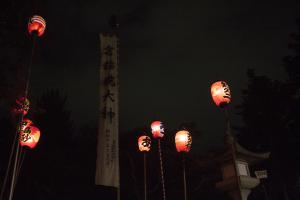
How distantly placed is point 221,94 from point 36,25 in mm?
5690

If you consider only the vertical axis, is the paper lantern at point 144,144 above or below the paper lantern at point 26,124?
above

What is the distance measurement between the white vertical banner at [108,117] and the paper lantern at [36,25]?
3202 millimetres

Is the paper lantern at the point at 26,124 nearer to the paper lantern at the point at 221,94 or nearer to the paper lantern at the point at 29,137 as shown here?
the paper lantern at the point at 29,137

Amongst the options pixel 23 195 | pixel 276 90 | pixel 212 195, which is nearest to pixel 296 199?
pixel 212 195

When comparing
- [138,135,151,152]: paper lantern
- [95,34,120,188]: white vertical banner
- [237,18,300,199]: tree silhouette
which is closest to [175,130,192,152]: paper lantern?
[138,135,151,152]: paper lantern

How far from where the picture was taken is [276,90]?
938 inches

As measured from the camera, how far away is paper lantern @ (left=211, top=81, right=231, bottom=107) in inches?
320

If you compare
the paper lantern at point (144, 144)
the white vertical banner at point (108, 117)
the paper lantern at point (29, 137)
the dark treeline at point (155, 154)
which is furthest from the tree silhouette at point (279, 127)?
the paper lantern at point (29, 137)

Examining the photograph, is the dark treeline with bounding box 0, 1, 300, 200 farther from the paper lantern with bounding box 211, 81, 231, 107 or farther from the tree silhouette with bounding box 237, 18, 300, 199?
the paper lantern with bounding box 211, 81, 231, 107

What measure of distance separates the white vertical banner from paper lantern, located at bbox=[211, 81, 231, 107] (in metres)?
3.84

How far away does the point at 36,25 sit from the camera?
26.8ft

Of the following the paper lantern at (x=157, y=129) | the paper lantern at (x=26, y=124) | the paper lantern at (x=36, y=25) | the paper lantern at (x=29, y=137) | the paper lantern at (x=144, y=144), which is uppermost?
the paper lantern at (x=36, y=25)

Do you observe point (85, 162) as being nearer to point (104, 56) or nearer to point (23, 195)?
point (23, 195)

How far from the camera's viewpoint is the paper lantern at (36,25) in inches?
321
